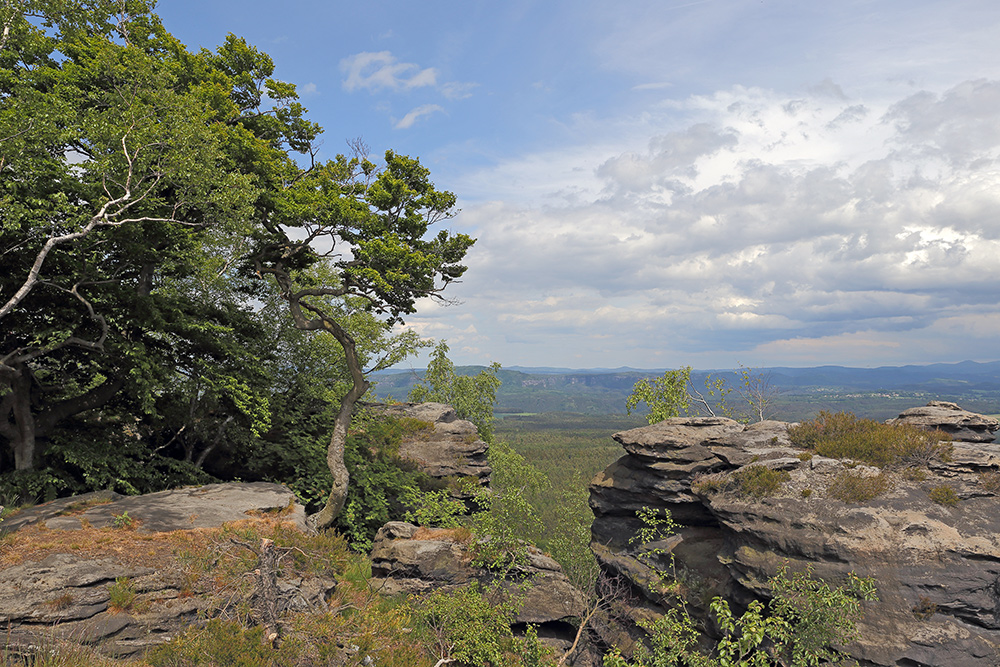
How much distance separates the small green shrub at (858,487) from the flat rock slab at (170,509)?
70.8ft

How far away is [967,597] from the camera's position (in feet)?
53.2

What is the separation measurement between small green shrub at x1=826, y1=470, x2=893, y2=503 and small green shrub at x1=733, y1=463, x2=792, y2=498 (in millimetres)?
1925

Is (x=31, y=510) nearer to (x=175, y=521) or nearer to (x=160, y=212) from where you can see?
(x=175, y=521)

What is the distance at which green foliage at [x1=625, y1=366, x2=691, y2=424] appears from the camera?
143ft

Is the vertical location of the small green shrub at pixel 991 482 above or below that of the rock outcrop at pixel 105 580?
above

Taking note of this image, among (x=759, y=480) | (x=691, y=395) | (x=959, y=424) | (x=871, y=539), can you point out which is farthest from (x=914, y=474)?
(x=691, y=395)

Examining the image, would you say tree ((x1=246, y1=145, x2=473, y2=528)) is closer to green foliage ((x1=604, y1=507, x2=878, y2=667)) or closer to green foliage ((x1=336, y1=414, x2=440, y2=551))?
green foliage ((x1=336, y1=414, x2=440, y2=551))

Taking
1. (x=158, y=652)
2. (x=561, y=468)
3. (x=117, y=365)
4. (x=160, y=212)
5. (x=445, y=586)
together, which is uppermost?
(x=160, y=212)

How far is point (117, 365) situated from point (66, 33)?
15.5 m

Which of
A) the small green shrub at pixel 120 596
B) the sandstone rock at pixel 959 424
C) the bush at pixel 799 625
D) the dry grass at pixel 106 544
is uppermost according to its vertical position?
the sandstone rock at pixel 959 424

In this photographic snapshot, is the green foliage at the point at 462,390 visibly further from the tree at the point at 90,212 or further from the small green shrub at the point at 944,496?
the small green shrub at the point at 944,496

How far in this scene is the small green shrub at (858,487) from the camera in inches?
750

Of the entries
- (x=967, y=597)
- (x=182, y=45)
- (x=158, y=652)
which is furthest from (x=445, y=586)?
(x=182, y=45)

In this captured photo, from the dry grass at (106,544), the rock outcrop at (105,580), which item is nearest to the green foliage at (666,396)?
the rock outcrop at (105,580)
